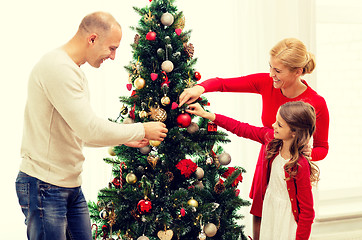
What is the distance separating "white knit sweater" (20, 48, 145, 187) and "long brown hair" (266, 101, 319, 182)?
0.72 m

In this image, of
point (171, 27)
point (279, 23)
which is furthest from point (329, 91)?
point (171, 27)

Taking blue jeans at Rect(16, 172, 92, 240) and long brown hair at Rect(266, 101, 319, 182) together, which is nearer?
blue jeans at Rect(16, 172, 92, 240)

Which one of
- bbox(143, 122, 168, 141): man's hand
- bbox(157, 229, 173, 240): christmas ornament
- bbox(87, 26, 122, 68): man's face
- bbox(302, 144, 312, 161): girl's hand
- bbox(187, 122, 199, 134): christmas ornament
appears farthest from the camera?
bbox(187, 122, 199, 134): christmas ornament

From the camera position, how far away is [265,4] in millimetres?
2771

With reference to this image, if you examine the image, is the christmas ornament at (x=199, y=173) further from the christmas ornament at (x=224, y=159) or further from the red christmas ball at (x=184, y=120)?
the red christmas ball at (x=184, y=120)

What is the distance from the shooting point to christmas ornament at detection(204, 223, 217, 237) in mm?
1915

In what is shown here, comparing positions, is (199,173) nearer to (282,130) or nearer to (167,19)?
(282,130)

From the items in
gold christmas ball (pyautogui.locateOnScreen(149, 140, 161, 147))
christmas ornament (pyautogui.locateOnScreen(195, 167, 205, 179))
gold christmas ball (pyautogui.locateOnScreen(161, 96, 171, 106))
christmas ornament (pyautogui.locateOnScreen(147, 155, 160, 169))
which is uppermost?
gold christmas ball (pyautogui.locateOnScreen(161, 96, 171, 106))

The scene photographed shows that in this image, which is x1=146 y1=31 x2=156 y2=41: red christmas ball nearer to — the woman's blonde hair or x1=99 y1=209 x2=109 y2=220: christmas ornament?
the woman's blonde hair

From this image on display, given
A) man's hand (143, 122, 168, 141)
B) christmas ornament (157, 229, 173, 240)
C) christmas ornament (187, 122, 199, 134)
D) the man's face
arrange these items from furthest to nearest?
1. christmas ornament (187, 122, 199, 134)
2. christmas ornament (157, 229, 173, 240)
3. man's hand (143, 122, 168, 141)
4. the man's face

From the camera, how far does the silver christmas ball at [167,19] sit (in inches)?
74.9

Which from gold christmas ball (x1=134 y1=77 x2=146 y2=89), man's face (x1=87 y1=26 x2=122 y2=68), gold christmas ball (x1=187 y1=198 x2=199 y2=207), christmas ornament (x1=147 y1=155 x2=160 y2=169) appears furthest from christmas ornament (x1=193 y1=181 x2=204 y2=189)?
man's face (x1=87 y1=26 x2=122 y2=68)

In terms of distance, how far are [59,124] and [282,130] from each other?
37.8 inches

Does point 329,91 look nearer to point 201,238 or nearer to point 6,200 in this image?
point 201,238
